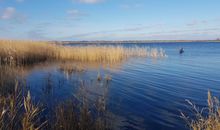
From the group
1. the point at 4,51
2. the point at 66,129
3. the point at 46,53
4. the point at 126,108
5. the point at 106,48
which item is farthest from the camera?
the point at 106,48

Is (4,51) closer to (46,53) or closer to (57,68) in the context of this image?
(57,68)

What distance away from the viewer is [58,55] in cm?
2328

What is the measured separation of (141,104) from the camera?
9.17 metres

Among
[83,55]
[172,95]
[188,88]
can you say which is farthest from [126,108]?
[83,55]

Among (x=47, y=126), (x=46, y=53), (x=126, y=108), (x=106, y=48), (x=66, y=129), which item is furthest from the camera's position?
(x=106, y=48)

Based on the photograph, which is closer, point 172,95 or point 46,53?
point 172,95

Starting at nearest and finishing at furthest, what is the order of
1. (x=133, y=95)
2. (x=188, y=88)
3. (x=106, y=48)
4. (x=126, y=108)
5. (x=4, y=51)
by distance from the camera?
(x=126, y=108), (x=133, y=95), (x=188, y=88), (x=4, y=51), (x=106, y=48)

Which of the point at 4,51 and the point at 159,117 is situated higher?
the point at 4,51

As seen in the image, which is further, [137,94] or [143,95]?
[137,94]

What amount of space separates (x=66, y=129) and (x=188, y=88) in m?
8.18

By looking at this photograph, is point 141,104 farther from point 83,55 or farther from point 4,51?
point 83,55

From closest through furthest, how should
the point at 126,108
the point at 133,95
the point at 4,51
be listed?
the point at 126,108, the point at 133,95, the point at 4,51

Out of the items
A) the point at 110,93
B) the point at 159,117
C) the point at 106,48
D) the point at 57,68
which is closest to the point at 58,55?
the point at 106,48

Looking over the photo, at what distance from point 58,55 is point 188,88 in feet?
45.0
